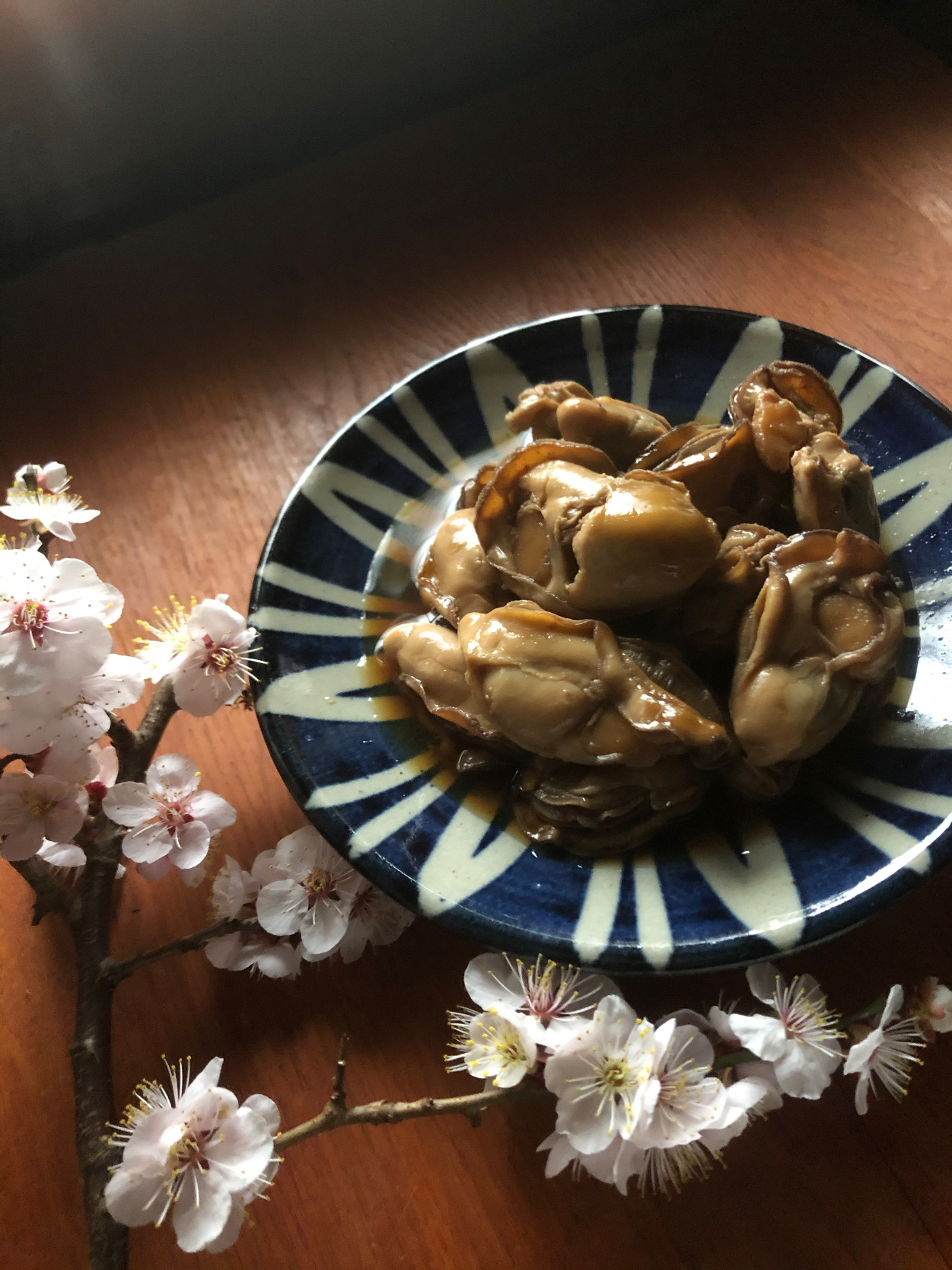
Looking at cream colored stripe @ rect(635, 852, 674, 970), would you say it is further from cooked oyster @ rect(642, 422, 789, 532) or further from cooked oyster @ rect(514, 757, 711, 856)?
cooked oyster @ rect(642, 422, 789, 532)

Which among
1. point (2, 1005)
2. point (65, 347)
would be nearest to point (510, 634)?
point (2, 1005)

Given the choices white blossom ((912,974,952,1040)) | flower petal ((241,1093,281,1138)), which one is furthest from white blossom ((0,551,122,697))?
white blossom ((912,974,952,1040))

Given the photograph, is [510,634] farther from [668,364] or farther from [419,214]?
[419,214]

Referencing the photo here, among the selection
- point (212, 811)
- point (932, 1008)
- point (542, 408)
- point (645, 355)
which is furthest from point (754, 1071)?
point (645, 355)

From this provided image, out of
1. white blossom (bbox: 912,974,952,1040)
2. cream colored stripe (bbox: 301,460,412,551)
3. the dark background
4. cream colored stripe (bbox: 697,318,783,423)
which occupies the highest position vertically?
the dark background

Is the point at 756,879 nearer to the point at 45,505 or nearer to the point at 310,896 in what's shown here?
the point at 310,896

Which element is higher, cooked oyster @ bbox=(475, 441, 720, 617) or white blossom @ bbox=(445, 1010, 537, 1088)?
cooked oyster @ bbox=(475, 441, 720, 617)

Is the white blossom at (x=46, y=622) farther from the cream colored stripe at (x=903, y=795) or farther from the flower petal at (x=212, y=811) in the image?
the cream colored stripe at (x=903, y=795)

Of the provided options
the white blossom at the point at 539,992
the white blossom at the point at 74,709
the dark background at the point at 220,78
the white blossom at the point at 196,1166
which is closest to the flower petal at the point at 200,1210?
the white blossom at the point at 196,1166
